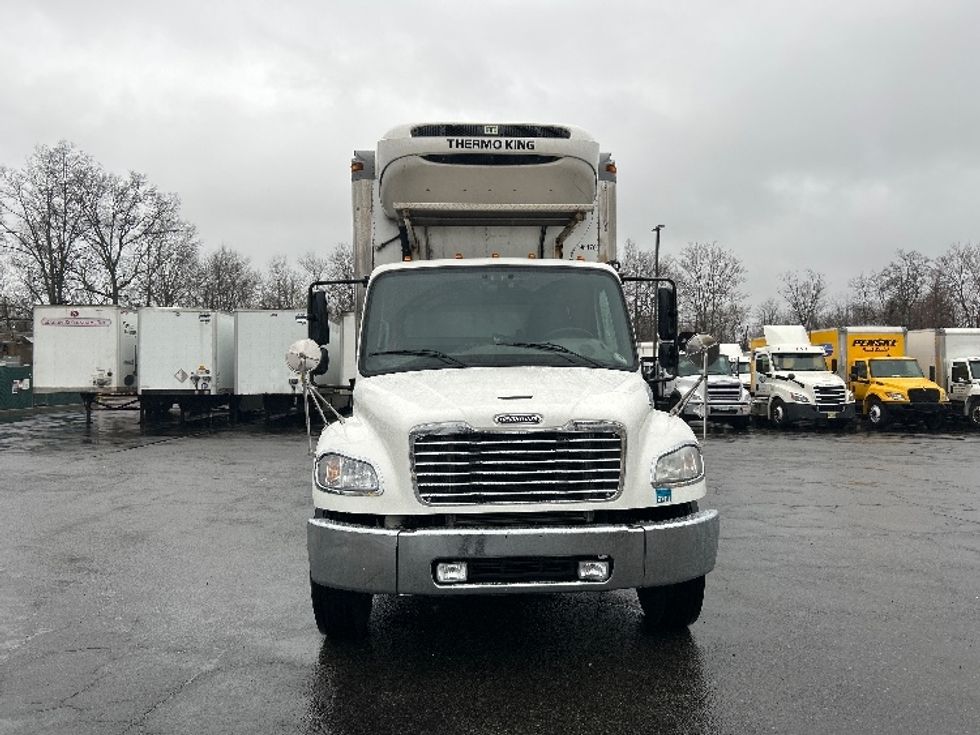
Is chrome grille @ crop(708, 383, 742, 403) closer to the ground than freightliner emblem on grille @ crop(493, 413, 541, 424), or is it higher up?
closer to the ground

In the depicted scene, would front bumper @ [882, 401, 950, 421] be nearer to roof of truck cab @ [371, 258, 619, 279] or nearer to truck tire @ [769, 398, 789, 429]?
truck tire @ [769, 398, 789, 429]

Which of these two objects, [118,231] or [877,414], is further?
[118,231]

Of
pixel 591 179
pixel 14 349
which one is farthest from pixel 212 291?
pixel 591 179

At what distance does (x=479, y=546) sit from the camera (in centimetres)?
462

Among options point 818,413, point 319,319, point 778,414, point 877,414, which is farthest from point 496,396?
point 877,414

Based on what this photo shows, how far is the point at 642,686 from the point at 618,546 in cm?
73

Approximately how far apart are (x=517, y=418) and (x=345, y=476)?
1.00 m

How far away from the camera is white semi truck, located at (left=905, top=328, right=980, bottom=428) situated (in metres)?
26.8

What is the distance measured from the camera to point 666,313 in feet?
21.9

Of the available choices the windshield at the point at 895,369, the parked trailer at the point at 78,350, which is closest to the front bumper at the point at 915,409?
the windshield at the point at 895,369

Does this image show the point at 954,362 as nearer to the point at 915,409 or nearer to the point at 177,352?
the point at 915,409

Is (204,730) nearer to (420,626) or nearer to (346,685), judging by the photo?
(346,685)

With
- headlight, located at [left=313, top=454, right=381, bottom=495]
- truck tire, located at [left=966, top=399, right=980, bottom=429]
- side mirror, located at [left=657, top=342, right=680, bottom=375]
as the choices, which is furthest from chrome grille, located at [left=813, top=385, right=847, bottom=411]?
headlight, located at [left=313, top=454, right=381, bottom=495]

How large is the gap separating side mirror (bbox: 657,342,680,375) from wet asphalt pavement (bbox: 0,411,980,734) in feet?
5.59
